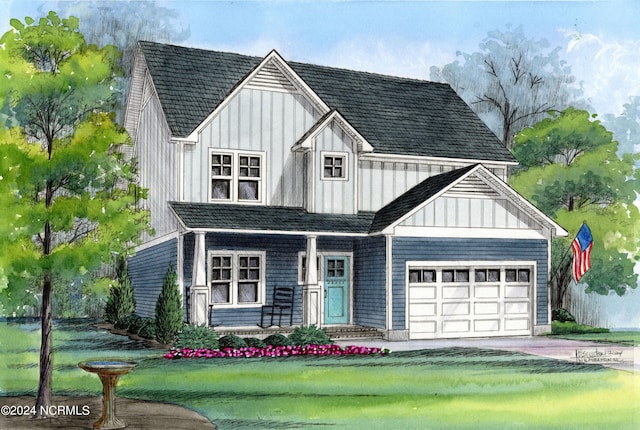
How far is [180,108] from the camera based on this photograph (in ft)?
63.9

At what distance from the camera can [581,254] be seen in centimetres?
1792

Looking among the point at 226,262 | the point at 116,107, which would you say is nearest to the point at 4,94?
the point at 116,107

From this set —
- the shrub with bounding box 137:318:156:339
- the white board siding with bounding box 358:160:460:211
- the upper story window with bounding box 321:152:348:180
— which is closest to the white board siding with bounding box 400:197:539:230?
the white board siding with bounding box 358:160:460:211

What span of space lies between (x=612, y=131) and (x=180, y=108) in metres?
9.25

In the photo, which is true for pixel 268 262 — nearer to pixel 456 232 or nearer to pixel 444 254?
pixel 444 254

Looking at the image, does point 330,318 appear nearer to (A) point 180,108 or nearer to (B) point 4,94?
(A) point 180,108

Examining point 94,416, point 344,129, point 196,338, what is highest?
point 344,129

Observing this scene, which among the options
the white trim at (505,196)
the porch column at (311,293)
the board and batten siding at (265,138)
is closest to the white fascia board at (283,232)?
the porch column at (311,293)

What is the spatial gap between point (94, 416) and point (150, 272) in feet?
26.3

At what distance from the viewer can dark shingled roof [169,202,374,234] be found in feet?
61.9

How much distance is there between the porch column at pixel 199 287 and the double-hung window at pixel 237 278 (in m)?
1.13

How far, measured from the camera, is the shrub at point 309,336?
18.0m

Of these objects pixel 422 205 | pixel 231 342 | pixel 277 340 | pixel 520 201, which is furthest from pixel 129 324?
pixel 520 201

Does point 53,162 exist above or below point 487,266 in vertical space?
above
